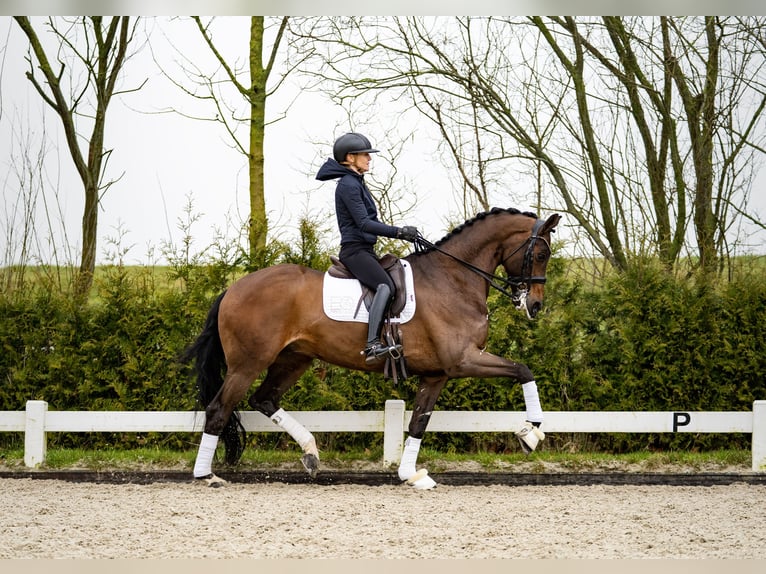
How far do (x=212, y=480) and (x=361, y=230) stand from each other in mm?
2469

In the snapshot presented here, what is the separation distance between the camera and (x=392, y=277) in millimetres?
7289

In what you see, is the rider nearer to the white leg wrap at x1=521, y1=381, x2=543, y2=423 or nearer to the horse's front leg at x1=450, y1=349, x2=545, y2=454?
the horse's front leg at x1=450, y1=349, x2=545, y2=454

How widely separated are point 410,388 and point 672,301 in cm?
291

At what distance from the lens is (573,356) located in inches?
362

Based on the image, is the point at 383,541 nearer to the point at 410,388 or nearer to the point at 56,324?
the point at 410,388

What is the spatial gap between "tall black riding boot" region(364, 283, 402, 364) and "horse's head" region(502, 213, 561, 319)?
112cm

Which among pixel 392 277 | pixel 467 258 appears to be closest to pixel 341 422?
pixel 392 277

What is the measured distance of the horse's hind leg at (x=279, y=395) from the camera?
7559mm

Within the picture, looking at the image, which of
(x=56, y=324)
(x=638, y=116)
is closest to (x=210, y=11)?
(x=56, y=324)

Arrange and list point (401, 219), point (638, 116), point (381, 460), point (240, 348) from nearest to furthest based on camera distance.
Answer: point (240, 348), point (381, 460), point (401, 219), point (638, 116)

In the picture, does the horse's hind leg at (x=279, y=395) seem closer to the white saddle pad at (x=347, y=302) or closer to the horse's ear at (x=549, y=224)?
the white saddle pad at (x=347, y=302)

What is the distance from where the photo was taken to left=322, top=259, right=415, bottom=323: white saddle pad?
7.21m

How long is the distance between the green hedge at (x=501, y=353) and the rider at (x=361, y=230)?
1901 mm

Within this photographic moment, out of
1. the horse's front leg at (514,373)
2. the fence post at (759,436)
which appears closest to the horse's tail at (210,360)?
the horse's front leg at (514,373)
